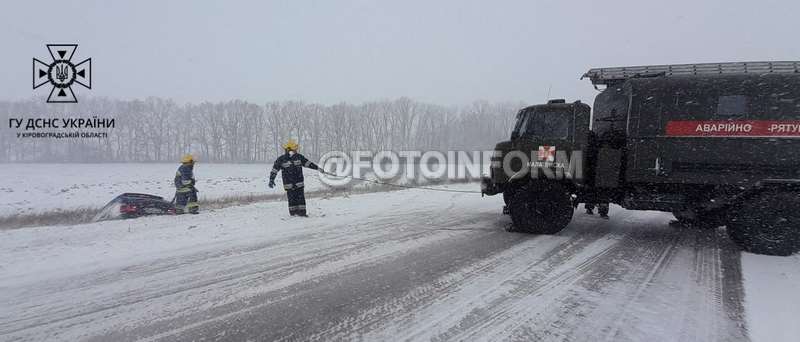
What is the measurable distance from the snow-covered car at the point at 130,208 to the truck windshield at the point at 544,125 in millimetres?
8590

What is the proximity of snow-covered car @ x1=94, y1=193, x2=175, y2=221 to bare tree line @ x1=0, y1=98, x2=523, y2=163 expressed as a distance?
5516cm

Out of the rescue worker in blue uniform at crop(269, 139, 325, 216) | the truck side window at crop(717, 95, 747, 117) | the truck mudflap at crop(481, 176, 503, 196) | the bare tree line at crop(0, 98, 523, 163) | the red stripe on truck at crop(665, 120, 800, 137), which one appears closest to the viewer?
the red stripe on truck at crop(665, 120, 800, 137)

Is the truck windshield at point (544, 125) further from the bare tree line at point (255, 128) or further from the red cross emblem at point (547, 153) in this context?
the bare tree line at point (255, 128)

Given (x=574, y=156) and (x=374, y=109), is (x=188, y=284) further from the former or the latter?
(x=374, y=109)

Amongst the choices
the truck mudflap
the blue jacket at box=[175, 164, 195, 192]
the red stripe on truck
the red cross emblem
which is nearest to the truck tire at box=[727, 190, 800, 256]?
the red stripe on truck

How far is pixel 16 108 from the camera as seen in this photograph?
6088 centimetres

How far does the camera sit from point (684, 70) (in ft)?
22.1

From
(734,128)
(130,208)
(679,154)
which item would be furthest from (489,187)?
(130,208)

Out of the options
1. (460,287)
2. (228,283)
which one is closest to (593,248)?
(460,287)

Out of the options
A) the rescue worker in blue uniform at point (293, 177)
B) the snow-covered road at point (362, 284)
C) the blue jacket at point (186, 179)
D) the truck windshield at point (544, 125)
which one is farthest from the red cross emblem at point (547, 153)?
the blue jacket at point (186, 179)

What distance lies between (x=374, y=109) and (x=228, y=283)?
6844 centimetres

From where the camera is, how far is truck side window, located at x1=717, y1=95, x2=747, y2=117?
518 cm

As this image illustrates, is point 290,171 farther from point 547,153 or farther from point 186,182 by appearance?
point 547,153

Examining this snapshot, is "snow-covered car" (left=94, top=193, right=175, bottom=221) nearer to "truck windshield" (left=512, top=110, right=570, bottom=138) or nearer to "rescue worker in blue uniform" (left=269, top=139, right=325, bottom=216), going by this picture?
"rescue worker in blue uniform" (left=269, top=139, right=325, bottom=216)
